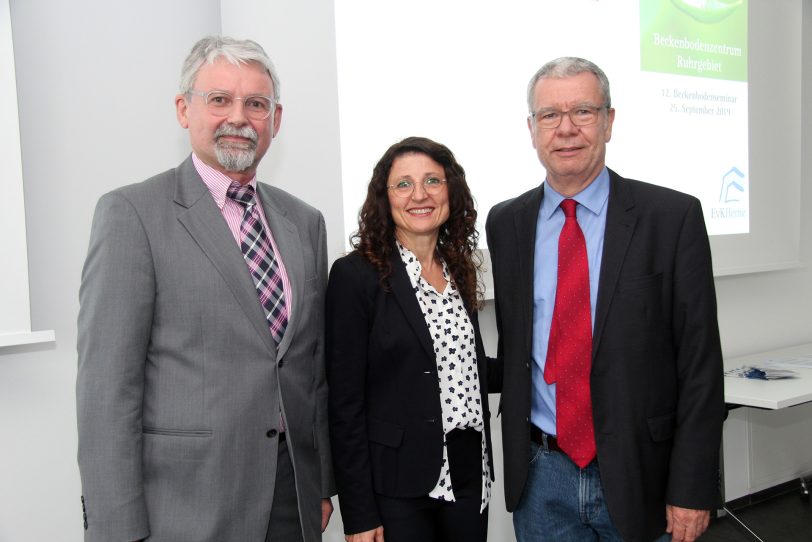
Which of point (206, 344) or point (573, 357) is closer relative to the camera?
point (206, 344)

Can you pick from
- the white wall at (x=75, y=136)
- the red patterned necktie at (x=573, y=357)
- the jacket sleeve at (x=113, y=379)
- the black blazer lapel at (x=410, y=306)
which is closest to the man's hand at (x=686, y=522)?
the red patterned necktie at (x=573, y=357)

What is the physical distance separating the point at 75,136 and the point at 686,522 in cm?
207

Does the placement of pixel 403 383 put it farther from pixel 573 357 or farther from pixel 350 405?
pixel 573 357

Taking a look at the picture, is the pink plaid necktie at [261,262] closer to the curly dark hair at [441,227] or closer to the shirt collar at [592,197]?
the curly dark hair at [441,227]

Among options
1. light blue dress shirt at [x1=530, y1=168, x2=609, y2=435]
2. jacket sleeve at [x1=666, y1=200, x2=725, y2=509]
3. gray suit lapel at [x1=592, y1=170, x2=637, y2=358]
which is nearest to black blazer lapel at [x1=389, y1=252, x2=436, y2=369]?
light blue dress shirt at [x1=530, y1=168, x2=609, y2=435]

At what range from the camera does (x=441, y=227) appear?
1927 mm

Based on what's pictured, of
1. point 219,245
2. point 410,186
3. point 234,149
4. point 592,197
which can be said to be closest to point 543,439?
point 592,197

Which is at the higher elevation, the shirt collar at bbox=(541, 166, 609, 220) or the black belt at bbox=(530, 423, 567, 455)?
the shirt collar at bbox=(541, 166, 609, 220)

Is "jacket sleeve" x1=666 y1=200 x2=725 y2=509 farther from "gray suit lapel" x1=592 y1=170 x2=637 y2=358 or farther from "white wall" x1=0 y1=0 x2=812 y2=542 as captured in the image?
"white wall" x1=0 y1=0 x2=812 y2=542

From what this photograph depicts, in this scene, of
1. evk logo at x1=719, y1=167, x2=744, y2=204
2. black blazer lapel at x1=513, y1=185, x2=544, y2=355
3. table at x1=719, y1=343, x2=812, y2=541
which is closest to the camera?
black blazer lapel at x1=513, y1=185, x2=544, y2=355

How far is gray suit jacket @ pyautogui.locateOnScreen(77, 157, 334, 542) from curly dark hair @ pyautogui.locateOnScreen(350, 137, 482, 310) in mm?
303

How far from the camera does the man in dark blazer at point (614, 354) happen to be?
1571 mm

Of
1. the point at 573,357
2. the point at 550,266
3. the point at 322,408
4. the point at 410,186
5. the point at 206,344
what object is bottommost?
the point at 322,408

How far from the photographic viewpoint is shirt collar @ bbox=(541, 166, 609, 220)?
67.4 inches
